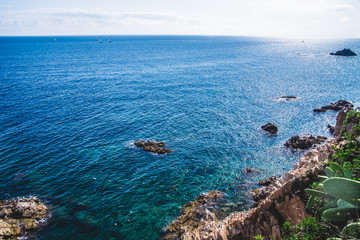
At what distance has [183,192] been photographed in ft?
114

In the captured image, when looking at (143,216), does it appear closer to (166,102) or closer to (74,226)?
(74,226)

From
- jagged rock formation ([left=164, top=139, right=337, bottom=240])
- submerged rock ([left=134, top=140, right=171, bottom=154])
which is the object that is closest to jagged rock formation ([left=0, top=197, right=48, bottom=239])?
submerged rock ([left=134, top=140, right=171, bottom=154])

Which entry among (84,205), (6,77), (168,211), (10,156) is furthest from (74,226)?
(6,77)

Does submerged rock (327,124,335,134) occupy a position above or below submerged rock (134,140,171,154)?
above

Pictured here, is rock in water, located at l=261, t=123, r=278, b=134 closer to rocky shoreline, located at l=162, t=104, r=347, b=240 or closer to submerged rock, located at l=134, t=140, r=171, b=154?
submerged rock, located at l=134, t=140, r=171, b=154

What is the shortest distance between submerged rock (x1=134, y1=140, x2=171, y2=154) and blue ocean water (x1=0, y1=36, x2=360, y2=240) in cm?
138

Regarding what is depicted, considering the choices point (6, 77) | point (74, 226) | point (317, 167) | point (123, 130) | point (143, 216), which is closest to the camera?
point (317, 167)

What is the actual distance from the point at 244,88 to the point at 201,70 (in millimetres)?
41385

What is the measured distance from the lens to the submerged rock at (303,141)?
46.0 meters

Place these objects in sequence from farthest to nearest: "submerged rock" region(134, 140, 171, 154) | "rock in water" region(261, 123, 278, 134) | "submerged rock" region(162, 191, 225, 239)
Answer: "rock in water" region(261, 123, 278, 134)
"submerged rock" region(134, 140, 171, 154)
"submerged rock" region(162, 191, 225, 239)

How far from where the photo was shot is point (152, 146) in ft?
155

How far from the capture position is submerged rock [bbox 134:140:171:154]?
150 ft

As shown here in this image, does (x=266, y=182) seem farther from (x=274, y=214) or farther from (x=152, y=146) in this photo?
(x=152, y=146)

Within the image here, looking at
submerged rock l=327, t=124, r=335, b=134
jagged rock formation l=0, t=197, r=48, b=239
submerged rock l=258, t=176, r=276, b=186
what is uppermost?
submerged rock l=327, t=124, r=335, b=134
